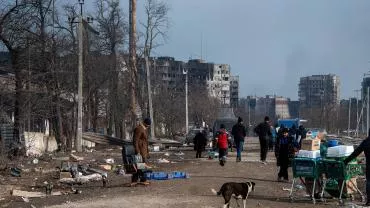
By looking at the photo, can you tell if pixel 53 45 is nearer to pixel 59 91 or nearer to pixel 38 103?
pixel 59 91

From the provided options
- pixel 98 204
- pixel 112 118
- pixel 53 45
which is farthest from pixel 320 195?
pixel 112 118

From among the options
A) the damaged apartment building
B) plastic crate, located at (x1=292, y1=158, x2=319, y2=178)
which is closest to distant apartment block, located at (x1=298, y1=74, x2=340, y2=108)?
the damaged apartment building

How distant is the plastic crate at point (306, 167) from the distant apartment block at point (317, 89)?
427ft

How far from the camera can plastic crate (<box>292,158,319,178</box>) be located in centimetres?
1442

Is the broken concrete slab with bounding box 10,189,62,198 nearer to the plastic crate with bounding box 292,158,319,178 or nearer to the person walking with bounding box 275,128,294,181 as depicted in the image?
the plastic crate with bounding box 292,158,319,178

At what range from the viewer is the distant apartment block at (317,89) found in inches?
5871

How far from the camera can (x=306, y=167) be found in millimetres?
14539

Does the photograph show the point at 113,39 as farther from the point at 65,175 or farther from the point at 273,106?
the point at 273,106

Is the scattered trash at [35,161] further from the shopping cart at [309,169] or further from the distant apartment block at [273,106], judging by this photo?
the distant apartment block at [273,106]

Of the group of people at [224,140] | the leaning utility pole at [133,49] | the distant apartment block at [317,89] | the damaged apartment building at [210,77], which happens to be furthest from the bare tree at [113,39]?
the distant apartment block at [317,89]

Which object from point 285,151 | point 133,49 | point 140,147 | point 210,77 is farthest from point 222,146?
point 210,77

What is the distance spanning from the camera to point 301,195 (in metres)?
15.9

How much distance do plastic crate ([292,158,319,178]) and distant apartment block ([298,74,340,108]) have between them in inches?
5120

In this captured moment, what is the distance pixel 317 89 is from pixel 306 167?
150 metres
